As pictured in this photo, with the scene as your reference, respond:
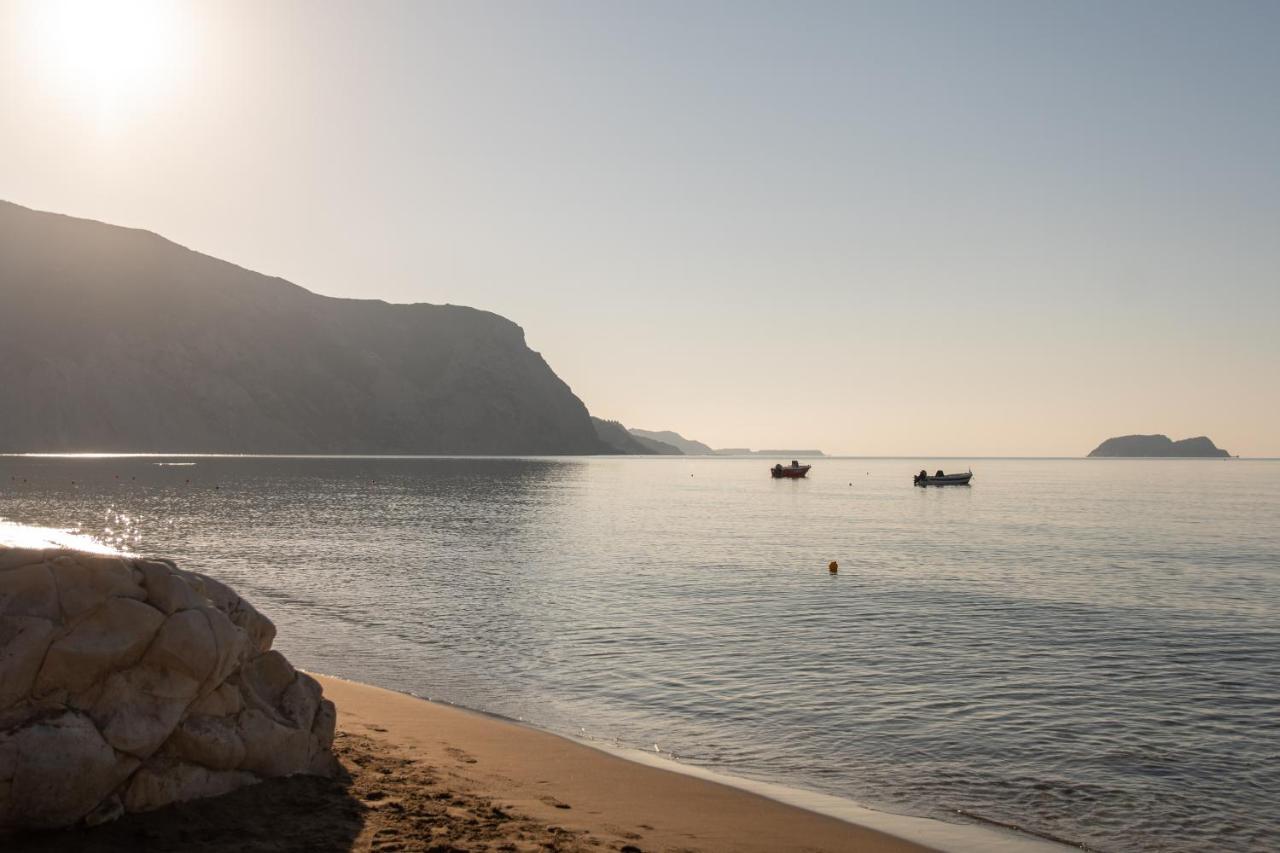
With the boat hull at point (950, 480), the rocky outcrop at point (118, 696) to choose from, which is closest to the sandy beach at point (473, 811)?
the rocky outcrop at point (118, 696)

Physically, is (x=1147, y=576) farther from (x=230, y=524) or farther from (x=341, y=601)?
(x=230, y=524)

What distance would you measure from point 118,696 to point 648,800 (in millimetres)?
→ 6039

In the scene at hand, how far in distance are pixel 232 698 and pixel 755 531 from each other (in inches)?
1986

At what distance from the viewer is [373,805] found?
966 cm

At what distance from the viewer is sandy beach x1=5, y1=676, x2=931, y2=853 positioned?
8461 mm

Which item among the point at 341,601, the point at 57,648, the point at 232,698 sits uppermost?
the point at 57,648

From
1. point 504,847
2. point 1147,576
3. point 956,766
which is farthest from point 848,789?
point 1147,576

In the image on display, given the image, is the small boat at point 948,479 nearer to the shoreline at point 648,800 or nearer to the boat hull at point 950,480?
the boat hull at point 950,480

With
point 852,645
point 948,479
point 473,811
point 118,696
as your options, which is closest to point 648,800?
point 473,811

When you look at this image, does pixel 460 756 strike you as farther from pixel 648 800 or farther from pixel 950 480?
pixel 950 480

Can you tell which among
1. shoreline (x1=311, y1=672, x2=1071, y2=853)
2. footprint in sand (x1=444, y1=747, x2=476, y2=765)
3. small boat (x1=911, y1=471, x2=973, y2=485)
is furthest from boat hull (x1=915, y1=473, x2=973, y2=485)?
footprint in sand (x1=444, y1=747, x2=476, y2=765)

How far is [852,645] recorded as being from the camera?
22250 millimetres

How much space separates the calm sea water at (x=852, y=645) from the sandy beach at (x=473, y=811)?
183cm

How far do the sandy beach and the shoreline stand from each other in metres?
0.03
